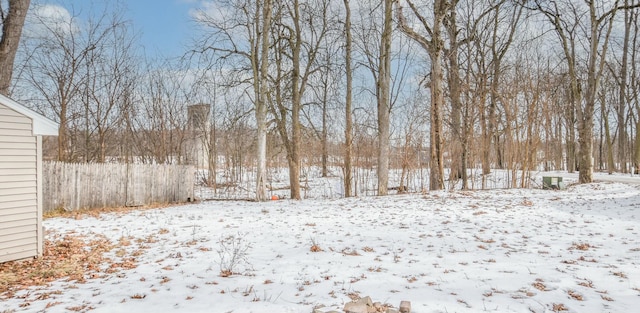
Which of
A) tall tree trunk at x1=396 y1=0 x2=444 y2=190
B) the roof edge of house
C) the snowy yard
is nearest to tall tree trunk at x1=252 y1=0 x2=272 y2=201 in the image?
the snowy yard

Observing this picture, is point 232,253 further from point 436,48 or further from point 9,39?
point 436,48

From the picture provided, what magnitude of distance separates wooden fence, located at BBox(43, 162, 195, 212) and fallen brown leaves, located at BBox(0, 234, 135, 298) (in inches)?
181

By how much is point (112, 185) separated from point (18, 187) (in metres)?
6.11

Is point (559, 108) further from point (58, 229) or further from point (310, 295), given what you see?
point (58, 229)

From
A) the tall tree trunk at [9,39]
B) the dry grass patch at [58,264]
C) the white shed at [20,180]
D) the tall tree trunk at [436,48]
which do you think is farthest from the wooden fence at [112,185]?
the tall tree trunk at [436,48]

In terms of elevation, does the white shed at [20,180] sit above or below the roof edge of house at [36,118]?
below

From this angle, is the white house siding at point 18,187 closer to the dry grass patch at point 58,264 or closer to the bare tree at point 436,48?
the dry grass patch at point 58,264

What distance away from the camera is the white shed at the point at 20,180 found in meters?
4.91

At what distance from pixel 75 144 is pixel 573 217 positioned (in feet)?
52.8

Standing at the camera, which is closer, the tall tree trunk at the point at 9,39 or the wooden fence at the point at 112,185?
the tall tree trunk at the point at 9,39

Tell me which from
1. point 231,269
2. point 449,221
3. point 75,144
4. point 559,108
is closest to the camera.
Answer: point 231,269

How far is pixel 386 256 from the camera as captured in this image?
15.4 ft

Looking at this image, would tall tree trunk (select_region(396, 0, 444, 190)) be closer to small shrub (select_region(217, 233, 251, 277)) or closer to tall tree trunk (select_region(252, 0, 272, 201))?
tall tree trunk (select_region(252, 0, 272, 201))

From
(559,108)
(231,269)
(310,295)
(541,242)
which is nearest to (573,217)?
(541,242)
